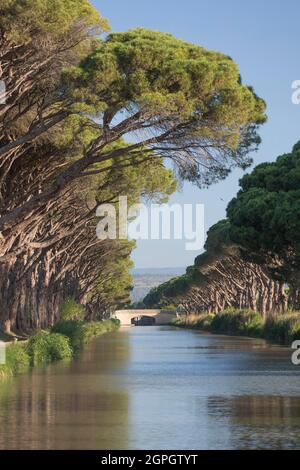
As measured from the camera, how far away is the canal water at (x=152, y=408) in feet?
52.2

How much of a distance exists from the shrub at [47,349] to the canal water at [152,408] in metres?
2.34

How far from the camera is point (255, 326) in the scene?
76.1 m

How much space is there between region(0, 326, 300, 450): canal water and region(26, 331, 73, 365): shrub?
7.67 feet

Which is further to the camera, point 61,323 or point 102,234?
point 102,234

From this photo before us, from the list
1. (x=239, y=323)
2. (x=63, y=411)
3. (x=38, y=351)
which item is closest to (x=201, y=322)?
(x=239, y=323)

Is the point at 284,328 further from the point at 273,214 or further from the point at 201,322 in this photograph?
the point at 201,322

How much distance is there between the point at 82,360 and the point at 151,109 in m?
17.7

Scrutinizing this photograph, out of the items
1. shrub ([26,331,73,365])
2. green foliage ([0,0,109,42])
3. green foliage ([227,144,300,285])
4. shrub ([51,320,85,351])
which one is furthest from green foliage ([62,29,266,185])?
shrub ([51,320,85,351])

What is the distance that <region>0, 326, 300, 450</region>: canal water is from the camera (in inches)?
626

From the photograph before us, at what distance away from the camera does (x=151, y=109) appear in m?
26.9

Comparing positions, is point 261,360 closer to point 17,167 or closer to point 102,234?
Result: point 17,167

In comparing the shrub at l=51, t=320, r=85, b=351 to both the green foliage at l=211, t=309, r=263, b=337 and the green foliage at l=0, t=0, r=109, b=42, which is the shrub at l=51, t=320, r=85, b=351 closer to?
the green foliage at l=211, t=309, r=263, b=337
